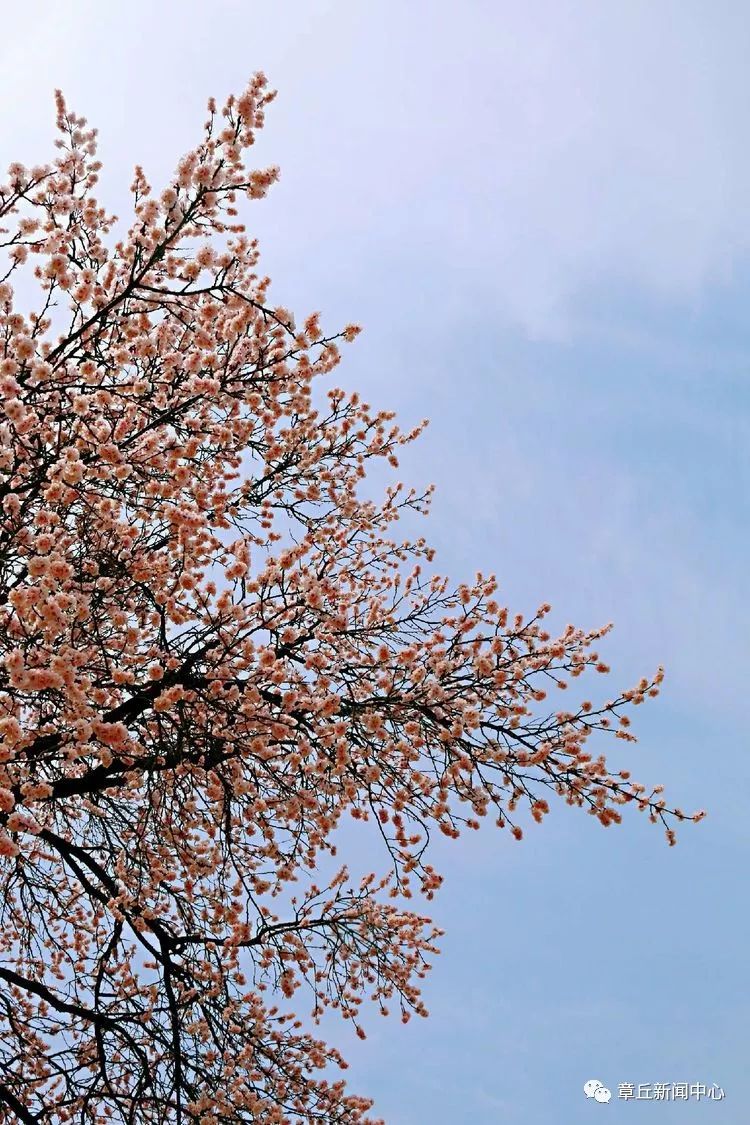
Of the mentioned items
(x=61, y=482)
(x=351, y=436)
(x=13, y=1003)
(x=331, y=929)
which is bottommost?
(x=13, y=1003)

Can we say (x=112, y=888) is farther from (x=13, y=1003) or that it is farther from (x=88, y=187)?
(x=88, y=187)

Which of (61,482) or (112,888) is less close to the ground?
(61,482)

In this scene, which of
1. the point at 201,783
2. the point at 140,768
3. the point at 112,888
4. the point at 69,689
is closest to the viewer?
the point at 69,689

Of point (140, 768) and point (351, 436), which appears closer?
point (140, 768)

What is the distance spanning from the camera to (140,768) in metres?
5.29

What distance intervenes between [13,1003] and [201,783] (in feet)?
10.2

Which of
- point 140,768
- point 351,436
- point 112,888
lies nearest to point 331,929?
point 112,888

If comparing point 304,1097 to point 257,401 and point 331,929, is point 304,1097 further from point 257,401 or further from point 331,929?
point 257,401

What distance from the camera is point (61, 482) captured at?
4.38 m

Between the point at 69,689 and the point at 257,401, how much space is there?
7.45 ft

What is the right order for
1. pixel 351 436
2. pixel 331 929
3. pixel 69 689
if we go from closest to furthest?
pixel 69 689, pixel 331 929, pixel 351 436

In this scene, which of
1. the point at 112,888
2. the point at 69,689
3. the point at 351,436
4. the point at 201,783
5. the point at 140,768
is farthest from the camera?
the point at 351,436

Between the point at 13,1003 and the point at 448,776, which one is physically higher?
the point at 448,776

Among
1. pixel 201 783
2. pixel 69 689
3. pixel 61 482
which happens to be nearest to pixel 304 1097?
pixel 201 783
